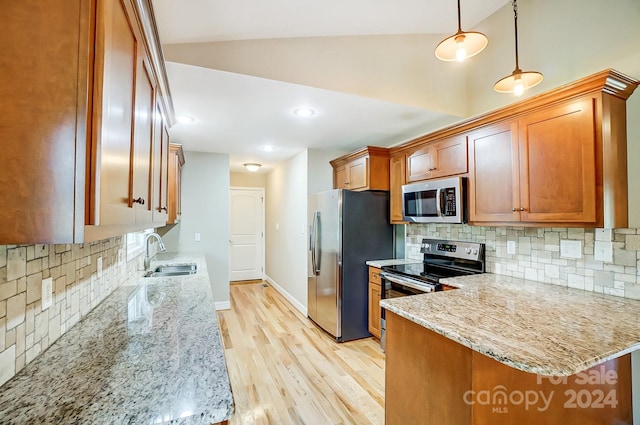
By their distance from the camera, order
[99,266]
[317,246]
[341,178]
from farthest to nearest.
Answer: [341,178] → [317,246] → [99,266]

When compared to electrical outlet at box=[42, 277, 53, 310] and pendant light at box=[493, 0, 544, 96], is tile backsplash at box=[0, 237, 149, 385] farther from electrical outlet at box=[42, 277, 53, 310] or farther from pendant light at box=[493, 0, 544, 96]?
pendant light at box=[493, 0, 544, 96]

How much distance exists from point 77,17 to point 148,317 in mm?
1322

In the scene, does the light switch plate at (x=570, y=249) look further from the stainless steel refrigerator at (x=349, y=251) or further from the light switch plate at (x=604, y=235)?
the stainless steel refrigerator at (x=349, y=251)

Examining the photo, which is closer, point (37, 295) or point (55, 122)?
point (55, 122)

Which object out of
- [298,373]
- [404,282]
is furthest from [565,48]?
[298,373]

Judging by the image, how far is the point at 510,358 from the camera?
1.09m

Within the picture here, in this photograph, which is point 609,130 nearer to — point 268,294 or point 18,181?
point 18,181

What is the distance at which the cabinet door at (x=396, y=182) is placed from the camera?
334 centimetres

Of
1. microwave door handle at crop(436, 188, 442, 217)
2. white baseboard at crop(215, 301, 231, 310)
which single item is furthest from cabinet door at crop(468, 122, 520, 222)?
white baseboard at crop(215, 301, 231, 310)

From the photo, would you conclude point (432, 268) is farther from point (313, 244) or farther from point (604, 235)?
point (313, 244)

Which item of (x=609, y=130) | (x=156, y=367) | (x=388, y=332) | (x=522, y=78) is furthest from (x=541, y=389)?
(x=522, y=78)

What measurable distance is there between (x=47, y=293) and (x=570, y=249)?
116 inches

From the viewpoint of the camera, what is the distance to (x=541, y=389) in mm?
1349

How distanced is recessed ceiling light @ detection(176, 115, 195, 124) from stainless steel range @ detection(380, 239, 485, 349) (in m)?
2.45
